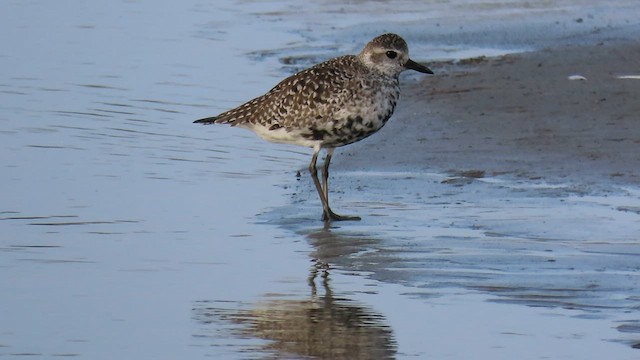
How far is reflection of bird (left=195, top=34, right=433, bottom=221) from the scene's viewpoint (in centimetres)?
1084

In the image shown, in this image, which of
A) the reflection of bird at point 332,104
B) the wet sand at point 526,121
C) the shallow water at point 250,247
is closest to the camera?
the shallow water at point 250,247

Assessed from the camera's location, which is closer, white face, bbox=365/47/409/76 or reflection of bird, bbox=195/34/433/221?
reflection of bird, bbox=195/34/433/221

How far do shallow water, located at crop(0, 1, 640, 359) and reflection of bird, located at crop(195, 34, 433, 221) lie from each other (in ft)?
1.32

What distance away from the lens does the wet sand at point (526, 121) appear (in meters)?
11.5

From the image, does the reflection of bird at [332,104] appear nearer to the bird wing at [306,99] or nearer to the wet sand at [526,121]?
the bird wing at [306,99]

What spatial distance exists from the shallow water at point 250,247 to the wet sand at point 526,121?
439 mm

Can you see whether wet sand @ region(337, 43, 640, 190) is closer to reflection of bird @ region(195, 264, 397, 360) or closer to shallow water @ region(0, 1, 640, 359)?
shallow water @ region(0, 1, 640, 359)

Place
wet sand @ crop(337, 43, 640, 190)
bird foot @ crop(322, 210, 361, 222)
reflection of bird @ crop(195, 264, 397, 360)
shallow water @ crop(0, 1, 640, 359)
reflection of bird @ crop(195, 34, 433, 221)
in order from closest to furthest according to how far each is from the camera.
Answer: reflection of bird @ crop(195, 264, 397, 360) < shallow water @ crop(0, 1, 640, 359) < bird foot @ crop(322, 210, 361, 222) < reflection of bird @ crop(195, 34, 433, 221) < wet sand @ crop(337, 43, 640, 190)

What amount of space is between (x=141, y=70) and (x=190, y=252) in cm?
665

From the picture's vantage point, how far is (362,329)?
25.2 ft

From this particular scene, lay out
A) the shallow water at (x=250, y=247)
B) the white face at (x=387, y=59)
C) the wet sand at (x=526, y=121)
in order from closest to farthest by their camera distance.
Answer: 1. the shallow water at (x=250, y=247)
2. the white face at (x=387, y=59)
3. the wet sand at (x=526, y=121)

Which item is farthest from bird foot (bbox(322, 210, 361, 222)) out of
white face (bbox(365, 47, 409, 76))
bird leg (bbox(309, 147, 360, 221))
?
white face (bbox(365, 47, 409, 76))

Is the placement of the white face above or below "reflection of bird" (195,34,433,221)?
above

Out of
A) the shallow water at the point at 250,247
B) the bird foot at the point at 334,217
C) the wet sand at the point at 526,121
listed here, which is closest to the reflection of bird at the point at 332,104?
the bird foot at the point at 334,217
